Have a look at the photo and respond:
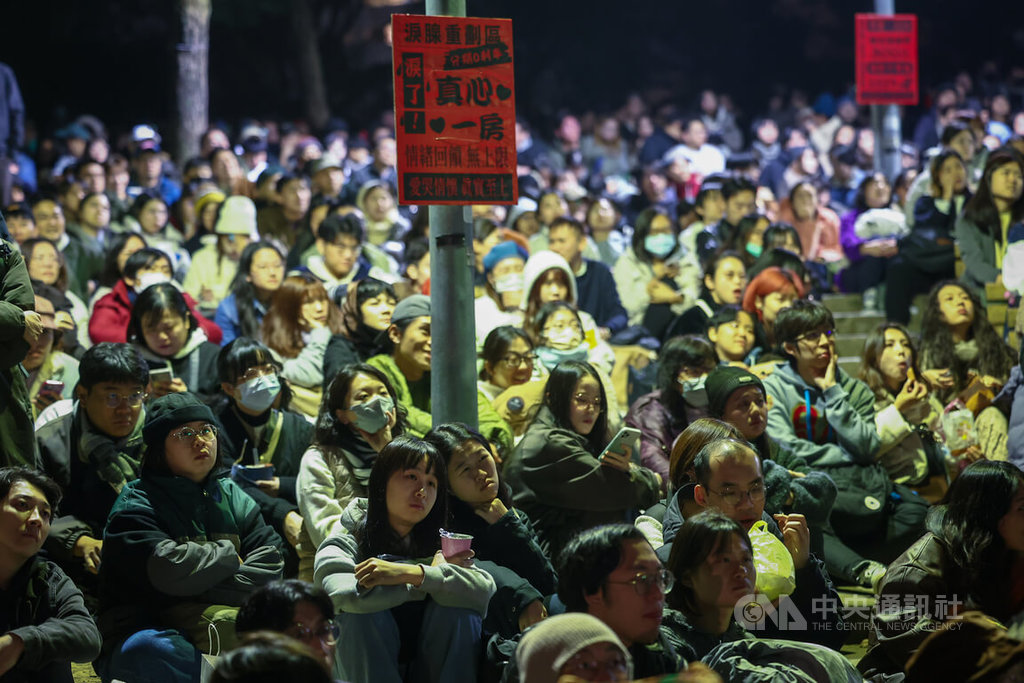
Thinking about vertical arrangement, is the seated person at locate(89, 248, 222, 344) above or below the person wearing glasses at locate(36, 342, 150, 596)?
above

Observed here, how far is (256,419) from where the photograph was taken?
6.53m

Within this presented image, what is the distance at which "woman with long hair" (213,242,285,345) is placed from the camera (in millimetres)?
8945

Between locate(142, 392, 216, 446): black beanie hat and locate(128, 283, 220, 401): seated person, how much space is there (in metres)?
1.87

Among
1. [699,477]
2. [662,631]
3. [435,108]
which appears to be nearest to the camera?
[662,631]

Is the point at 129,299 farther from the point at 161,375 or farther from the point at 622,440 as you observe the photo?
the point at 622,440

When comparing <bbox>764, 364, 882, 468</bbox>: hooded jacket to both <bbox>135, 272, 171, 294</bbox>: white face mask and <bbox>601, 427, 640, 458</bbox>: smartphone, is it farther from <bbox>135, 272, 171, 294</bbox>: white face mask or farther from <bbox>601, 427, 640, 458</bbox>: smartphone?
<bbox>135, 272, 171, 294</bbox>: white face mask

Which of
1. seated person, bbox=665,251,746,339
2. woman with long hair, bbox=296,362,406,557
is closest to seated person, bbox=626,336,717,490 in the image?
woman with long hair, bbox=296,362,406,557

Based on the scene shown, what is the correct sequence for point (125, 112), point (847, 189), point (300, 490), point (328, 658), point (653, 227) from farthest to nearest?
1. point (125, 112)
2. point (847, 189)
3. point (653, 227)
4. point (300, 490)
5. point (328, 658)

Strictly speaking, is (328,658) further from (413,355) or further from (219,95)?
(219,95)

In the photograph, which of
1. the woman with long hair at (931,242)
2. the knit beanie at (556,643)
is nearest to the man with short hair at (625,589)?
the knit beanie at (556,643)

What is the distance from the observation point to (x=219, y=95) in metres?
27.7

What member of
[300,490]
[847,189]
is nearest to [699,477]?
[300,490]

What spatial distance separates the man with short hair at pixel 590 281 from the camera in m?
10.4

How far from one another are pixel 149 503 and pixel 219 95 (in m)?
23.8
